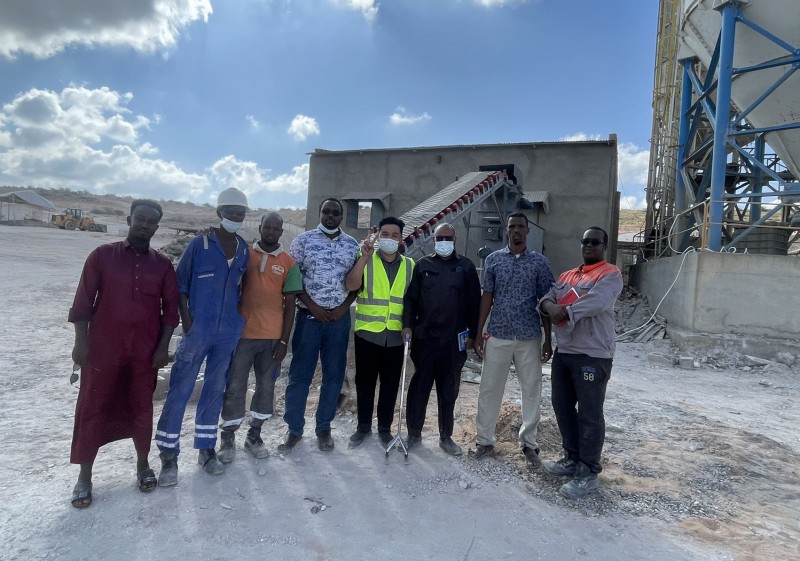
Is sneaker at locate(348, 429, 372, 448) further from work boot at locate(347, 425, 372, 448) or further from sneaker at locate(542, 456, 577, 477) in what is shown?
sneaker at locate(542, 456, 577, 477)

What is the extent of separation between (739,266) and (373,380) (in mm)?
7417

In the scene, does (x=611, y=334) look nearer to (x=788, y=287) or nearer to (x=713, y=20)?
(x=788, y=287)

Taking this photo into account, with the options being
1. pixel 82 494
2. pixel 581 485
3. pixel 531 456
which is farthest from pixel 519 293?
pixel 82 494

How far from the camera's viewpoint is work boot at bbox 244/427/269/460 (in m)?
3.52

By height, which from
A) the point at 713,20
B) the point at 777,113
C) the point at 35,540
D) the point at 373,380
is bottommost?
the point at 35,540

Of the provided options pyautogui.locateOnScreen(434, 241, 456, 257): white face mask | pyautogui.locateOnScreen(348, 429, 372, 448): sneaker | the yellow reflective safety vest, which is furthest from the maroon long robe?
pyautogui.locateOnScreen(434, 241, 456, 257): white face mask

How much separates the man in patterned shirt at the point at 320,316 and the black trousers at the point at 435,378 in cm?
60

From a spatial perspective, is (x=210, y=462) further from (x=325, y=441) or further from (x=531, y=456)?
(x=531, y=456)

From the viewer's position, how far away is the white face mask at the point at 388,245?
3783 mm

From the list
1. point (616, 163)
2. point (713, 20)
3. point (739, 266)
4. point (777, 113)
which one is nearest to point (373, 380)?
point (739, 266)

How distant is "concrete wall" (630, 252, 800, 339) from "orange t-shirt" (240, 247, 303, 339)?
7647 millimetres

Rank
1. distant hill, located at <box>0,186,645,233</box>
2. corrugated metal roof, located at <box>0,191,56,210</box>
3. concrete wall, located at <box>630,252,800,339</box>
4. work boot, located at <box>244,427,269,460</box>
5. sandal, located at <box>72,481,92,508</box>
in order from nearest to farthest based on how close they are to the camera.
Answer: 1. sandal, located at <box>72,481,92,508</box>
2. work boot, located at <box>244,427,269,460</box>
3. concrete wall, located at <box>630,252,800,339</box>
4. corrugated metal roof, located at <box>0,191,56,210</box>
5. distant hill, located at <box>0,186,645,233</box>

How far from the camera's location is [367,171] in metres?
19.6

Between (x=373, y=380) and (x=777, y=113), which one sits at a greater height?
(x=777, y=113)
